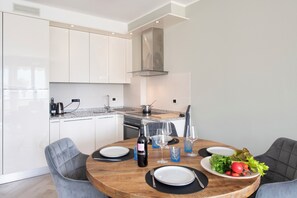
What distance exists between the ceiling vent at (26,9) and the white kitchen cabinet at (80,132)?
5.26ft

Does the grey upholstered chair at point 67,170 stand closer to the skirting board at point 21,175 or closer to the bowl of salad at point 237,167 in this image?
the bowl of salad at point 237,167

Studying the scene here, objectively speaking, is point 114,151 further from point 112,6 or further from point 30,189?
point 112,6

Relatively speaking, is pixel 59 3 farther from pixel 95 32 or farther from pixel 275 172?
pixel 275 172

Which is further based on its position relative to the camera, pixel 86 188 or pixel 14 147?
pixel 14 147

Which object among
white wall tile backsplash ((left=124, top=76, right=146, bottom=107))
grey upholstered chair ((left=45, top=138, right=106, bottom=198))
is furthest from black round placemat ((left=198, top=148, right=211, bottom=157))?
white wall tile backsplash ((left=124, top=76, right=146, bottom=107))

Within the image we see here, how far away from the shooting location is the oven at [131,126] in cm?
319

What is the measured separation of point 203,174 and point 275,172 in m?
0.84

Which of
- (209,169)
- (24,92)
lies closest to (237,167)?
(209,169)

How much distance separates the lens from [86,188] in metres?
1.37

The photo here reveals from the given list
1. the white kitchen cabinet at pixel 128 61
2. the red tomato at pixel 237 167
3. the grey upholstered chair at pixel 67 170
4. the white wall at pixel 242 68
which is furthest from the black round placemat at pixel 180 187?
the white kitchen cabinet at pixel 128 61

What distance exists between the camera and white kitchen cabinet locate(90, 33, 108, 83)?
3.69 meters

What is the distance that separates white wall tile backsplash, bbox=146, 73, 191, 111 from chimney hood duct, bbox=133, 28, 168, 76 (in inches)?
7.9

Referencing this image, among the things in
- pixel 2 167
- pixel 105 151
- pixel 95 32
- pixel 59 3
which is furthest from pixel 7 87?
pixel 105 151

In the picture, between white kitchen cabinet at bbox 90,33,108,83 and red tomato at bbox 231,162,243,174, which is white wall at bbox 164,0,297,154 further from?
white kitchen cabinet at bbox 90,33,108,83
